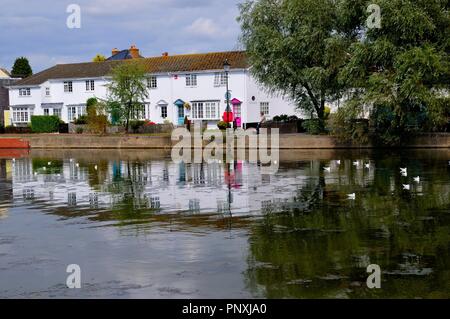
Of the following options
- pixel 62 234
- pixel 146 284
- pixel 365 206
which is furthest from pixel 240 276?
pixel 365 206

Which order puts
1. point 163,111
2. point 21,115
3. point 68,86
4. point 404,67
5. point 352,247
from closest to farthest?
point 352,247
point 404,67
point 163,111
point 68,86
point 21,115

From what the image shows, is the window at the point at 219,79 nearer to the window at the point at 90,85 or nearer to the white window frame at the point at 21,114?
the window at the point at 90,85

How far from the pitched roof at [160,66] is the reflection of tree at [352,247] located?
139 ft

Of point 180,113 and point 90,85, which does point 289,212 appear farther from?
point 90,85

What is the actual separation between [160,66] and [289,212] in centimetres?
5136

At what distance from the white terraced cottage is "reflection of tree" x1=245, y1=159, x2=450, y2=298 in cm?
3941

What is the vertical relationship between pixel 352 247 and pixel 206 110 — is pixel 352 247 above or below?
below

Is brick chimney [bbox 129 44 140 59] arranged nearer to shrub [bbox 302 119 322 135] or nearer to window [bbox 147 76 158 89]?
window [bbox 147 76 158 89]

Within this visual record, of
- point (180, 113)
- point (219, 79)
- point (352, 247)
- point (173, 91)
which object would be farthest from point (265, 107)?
point (352, 247)

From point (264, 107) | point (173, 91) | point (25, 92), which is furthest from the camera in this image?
point (25, 92)

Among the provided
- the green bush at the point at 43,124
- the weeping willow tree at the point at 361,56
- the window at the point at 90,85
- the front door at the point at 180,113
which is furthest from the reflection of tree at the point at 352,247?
the window at the point at 90,85

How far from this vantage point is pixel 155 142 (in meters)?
45.7

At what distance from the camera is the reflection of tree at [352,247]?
30.4ft

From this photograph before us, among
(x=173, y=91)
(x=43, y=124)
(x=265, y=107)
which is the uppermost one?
(x=173, y=91)
